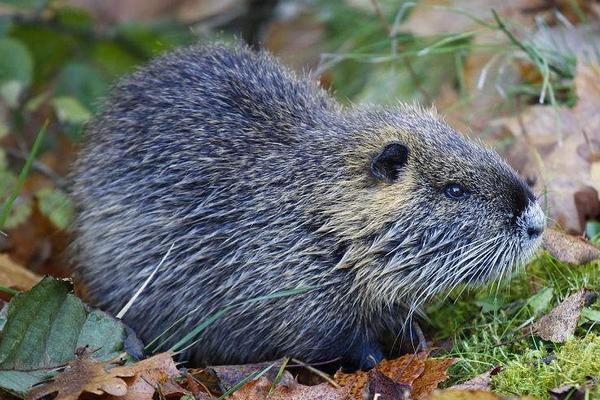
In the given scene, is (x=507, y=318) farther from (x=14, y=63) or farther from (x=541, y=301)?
(x=14, y=63)

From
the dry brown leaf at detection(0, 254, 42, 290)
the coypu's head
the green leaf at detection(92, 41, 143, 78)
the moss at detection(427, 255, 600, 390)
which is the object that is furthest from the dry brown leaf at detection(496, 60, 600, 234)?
the green leaf at detection(92, 41, 143, 78)

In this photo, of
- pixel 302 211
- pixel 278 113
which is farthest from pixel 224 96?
pixel 302 211

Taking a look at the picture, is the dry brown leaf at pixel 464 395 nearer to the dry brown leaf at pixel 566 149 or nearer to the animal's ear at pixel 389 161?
the animal's ear at pixel 389 161

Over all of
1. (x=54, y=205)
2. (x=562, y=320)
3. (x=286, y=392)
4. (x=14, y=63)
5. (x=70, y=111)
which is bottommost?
(x=286, y=392)

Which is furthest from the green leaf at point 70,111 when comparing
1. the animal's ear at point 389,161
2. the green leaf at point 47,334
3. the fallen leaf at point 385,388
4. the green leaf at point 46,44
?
the fallen leaf at point 385,388

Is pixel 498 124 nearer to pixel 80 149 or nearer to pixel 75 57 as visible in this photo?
pixel 80 149

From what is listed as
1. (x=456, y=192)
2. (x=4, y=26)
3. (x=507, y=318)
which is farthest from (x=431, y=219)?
(x=4, y=26)
